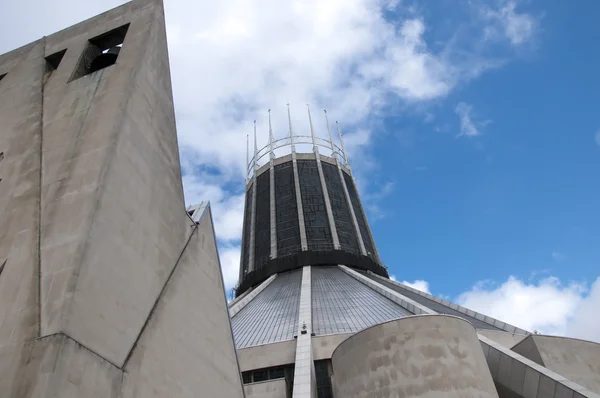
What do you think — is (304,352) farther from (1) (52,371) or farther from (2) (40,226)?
(1) (52,371)

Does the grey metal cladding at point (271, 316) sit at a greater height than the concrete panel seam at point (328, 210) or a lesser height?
lesser

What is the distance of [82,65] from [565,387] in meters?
13.8

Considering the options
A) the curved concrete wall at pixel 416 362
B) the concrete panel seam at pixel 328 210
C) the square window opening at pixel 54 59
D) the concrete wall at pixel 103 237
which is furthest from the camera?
the concrete panel seam at pixel 328 210

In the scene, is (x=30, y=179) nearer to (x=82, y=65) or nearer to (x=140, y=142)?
(x=140, y=142)

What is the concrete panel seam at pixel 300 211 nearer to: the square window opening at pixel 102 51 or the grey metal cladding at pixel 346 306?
the grey metal cladding at pixel 346 306

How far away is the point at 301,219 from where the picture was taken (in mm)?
33250

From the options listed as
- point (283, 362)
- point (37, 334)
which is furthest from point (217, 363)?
point (283, 362)

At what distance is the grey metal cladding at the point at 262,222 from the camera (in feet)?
109

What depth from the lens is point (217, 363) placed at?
9391 mm

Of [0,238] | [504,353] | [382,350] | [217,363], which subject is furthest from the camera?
[504,353]

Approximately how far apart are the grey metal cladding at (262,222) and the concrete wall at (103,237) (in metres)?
22.5

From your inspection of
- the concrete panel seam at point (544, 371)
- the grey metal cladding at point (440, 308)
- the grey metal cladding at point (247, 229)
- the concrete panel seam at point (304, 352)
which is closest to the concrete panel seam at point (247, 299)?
the concrete panel seam at point (304, 352)

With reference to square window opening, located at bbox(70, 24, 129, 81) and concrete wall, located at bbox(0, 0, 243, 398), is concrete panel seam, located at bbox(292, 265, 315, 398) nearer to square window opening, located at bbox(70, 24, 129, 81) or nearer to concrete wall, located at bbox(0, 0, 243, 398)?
Answer: concrete wall, located at bbox(0, 0, 243, 398)

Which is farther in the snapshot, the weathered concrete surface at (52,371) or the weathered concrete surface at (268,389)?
the weathered concrete surface at (268,389)
